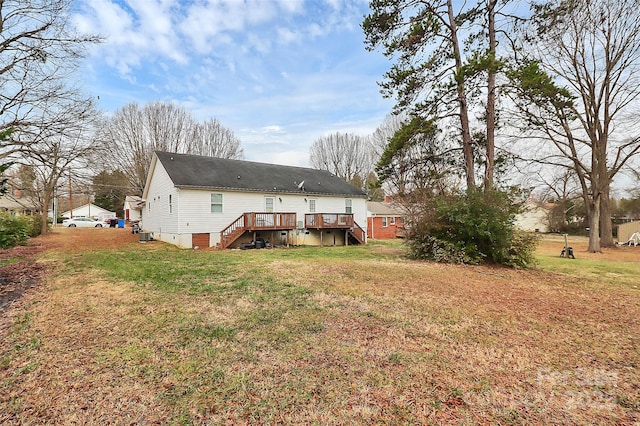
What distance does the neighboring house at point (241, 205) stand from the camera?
1582 centimetres

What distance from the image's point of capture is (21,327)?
4.16 metres

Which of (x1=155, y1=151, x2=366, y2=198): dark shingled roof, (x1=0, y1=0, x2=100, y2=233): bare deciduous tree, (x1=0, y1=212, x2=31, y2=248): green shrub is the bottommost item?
(x1=0, y1=212, x2=31, y2=248): green shrub

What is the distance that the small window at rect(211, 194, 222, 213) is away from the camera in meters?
16.4

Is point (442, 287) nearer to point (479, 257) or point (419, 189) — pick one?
point (479, 257)

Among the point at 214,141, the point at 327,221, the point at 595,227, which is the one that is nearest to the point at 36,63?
the point at 327,221

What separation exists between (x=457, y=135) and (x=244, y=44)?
1072 cm

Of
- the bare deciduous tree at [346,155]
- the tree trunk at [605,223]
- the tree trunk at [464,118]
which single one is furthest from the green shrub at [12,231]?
the tree trunk at [605,223]

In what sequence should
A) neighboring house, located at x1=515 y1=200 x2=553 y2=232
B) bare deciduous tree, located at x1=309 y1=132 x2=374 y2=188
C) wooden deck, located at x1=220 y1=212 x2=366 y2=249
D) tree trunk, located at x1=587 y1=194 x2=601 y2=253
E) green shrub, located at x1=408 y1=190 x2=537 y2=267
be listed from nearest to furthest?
green shrub, located at x1=408 y1=190 x2=537 y2=267 < wooden deck, located at x1=220 y1=212 x2=366 y2=249 < tree trunk, located at x1=587 y1=194 x2=601 y2=253 < bare deciduous tree, located at x1=309 y1=132 x2=374 y2=188 < neighboring house, located at x1=515 y1=200 x2=553 y2=232

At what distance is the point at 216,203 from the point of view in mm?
16500

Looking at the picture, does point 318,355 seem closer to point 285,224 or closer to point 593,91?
point 285,224

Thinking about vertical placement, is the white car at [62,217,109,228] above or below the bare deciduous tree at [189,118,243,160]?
below

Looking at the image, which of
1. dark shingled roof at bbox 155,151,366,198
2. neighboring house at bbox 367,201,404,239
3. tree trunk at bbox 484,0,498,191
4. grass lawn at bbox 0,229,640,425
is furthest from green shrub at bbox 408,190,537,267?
neighboring house at bbox 367,201,404,239

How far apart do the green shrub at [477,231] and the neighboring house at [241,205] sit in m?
9.16

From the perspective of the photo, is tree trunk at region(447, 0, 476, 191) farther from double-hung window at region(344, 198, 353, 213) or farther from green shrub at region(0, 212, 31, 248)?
green shrub at region(0, 212, 31, 248)
